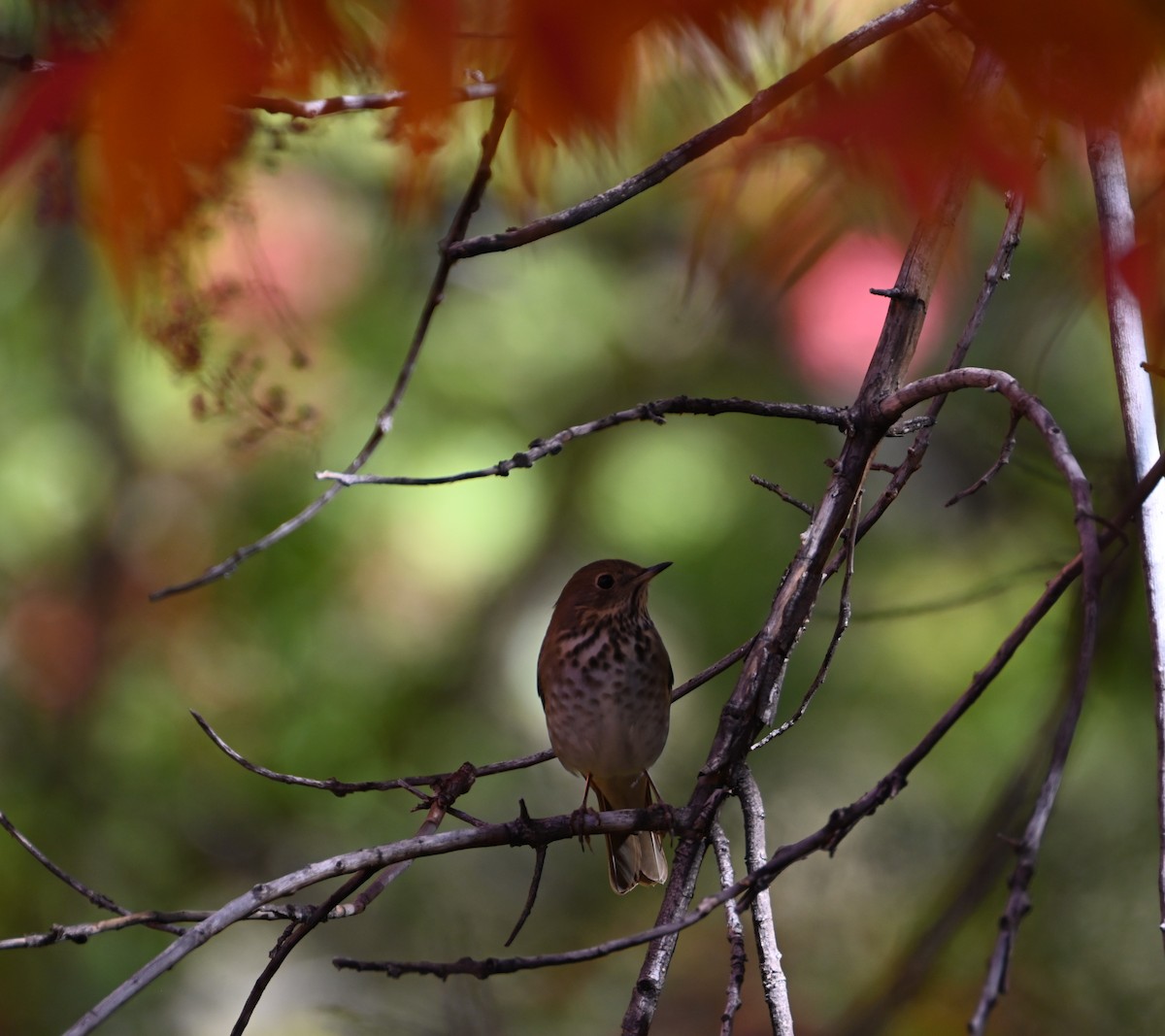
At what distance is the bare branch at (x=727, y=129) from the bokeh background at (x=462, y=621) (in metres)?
1.74

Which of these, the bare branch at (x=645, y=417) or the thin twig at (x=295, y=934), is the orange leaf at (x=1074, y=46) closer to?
the bare branch at (x=645, y=417)

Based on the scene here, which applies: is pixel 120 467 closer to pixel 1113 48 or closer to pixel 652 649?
pixel 652 649

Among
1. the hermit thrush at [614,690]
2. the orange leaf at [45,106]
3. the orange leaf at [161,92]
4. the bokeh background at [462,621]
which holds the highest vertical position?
the bokeh background at [462,621]

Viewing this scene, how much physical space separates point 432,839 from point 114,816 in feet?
8.06

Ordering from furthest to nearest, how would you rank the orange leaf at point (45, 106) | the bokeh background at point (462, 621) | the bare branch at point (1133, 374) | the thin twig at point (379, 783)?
the bokeh background at point (462, 621) < the thin twig at point (379, 783) < the bare branch at point (1133, 374) < the orange leaf at point (45, 106)

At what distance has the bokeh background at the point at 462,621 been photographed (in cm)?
300

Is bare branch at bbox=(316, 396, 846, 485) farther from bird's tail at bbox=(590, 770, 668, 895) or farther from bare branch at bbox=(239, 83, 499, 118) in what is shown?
bird's tail at bbox=(590, 770, 668, 895)

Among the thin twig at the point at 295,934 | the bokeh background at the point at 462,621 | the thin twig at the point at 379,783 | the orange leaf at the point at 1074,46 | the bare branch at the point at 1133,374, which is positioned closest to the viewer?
the orange leaf at the point at 1074,46

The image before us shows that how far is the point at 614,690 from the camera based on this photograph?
214 centimetres

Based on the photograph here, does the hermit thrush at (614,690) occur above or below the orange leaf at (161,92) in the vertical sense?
above

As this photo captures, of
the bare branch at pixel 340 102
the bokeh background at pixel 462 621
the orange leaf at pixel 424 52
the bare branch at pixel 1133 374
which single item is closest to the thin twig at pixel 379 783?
the bare branch at pixel 1133 374

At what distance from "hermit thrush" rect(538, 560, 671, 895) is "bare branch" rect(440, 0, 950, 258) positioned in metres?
1.04

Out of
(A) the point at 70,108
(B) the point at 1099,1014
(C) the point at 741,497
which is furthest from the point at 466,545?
(A) the point at 70,108

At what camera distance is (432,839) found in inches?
40.9
